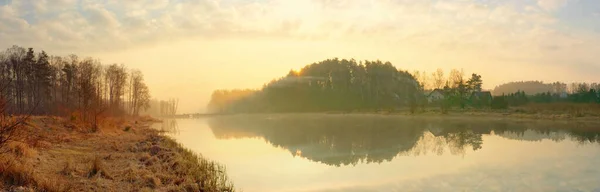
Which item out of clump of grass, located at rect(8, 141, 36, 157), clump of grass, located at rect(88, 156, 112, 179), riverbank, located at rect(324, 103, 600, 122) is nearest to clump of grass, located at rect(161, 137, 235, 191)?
clump of grass, located at rect(88, 156, 112, 179)

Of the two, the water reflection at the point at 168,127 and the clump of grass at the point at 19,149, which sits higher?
the clump of grass at the point at 19,149

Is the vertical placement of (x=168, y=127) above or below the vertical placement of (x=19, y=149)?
below

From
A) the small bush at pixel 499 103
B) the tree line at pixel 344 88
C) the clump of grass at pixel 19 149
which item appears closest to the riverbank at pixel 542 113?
the small bush at pixel 499 103

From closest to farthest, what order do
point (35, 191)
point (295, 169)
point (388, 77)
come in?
point (35, 191) → point (295, 169) → point (388, 77)

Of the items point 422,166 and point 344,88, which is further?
point 344,88

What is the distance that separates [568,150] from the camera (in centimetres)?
1925

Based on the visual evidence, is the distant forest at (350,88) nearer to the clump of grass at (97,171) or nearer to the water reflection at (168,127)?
the water reflection at (168,127)

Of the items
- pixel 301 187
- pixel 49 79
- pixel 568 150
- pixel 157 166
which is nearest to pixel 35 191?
pixel 157 166

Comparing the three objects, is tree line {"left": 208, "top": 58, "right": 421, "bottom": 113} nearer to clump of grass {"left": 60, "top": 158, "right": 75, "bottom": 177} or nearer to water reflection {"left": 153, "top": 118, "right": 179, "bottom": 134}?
water reflection {"left": 153, "top": 118, "right": 179, "bottom": 134}

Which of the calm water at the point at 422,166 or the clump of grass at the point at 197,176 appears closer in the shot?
the clump of grass at the point at 197,176

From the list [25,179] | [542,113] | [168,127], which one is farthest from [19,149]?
[542,113]

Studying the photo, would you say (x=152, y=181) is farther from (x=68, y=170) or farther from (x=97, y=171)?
(x=68, y=170)

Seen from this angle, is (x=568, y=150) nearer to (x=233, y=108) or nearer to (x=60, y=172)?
(x=60, y=172)

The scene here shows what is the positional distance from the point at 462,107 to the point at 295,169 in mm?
56651
